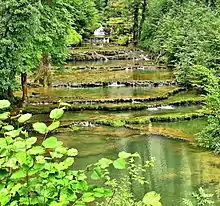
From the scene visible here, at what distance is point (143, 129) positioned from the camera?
59.9ft

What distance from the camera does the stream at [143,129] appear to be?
475 inches

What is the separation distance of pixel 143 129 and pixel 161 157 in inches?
152

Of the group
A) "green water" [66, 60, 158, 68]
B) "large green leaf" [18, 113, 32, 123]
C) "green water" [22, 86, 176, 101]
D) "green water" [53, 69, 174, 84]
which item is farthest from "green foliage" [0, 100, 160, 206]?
"green water" [66, 60, 158, 68]

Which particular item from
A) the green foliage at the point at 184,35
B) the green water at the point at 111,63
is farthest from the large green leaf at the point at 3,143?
the green water at the point at 111,63

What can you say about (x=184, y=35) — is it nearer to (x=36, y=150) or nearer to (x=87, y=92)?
(x=87, y=92)

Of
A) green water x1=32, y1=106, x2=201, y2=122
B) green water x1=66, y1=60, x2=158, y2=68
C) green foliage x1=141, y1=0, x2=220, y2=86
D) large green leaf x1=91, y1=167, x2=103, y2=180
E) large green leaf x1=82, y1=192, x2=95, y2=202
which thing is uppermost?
large green leaf x1=91, y1=167, x2=103, y2=180

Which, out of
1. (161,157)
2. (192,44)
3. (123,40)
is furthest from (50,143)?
(123,40)

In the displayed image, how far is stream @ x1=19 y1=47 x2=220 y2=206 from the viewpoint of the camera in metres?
12.1

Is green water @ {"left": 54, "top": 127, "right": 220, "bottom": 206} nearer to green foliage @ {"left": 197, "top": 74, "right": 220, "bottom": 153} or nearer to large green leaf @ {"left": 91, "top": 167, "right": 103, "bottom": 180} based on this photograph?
green foliage @ {"left": 197, "top": 74, "right": 220, "bottom": 153}

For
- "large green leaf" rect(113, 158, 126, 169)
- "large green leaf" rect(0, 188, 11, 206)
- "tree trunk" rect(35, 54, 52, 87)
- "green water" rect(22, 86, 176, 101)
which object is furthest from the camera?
"tree trunk" rect(35, 54, 52, 87)

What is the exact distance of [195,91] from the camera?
1028 inches

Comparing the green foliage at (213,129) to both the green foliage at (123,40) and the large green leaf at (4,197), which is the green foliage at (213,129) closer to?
the large green leaf at (4,197)

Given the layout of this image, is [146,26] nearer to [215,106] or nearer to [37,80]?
[37,80]

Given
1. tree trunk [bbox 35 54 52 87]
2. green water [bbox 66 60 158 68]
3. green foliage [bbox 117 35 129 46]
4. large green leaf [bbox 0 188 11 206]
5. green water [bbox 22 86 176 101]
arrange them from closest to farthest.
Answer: large green leaf [bbox 0 188 11 206] → green water [bbox 22 86 176 101] → tree trunk [bbox 35 54 52 87] → green water [bbox 66 60 158 68] → green foliage [bbox 117 35 129 46]
